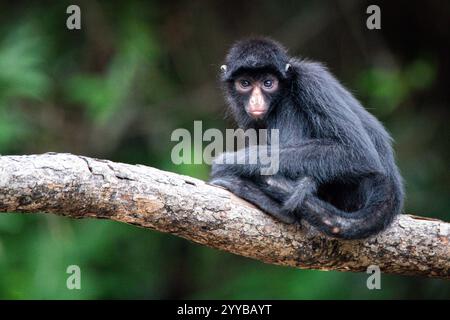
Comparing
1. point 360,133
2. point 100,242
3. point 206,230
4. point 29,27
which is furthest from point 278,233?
point 29,27

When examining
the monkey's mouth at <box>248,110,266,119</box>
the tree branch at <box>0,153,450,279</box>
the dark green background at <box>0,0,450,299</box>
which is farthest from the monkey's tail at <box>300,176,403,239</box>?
the dark green background at <box>0,0,450,299</box>

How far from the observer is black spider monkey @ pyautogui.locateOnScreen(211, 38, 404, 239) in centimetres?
711

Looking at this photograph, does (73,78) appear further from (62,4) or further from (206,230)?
(206,230)

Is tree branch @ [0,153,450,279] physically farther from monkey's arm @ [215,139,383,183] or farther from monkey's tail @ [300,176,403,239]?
monkey's arm @ [215,139,383,183]

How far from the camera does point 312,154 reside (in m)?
7.39

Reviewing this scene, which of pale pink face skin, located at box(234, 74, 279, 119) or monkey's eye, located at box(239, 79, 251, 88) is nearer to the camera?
pale pink face skin, located at box(234, 74, 279, 119)

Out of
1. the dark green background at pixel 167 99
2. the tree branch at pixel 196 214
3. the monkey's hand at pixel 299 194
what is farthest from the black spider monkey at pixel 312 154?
the dark green background at pixel 167 99

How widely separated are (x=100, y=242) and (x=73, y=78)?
3252 millimetres

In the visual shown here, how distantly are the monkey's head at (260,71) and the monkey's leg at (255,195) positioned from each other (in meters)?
1.23

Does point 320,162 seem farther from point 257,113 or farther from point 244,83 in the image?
point 244,83

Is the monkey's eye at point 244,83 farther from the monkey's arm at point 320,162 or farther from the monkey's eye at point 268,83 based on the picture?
the monkey's arm at point 320,162

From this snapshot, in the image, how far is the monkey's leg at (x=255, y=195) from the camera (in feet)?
23.0

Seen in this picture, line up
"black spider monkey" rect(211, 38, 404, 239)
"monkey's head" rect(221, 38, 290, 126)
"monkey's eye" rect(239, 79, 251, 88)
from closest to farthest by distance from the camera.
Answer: "black spider monkey" rect(211, 38, 404, 239)
"monkey's head" rect(221, 38, 290, 126)
"monkey's eye" rect(239, 79, 251, 88)

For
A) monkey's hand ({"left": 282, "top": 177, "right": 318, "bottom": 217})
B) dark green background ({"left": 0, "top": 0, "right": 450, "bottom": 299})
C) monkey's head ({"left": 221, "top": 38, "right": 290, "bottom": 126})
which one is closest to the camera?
monkey's hand ({"left": 282, "top": 177, "right": 318, "bottom": 217})
